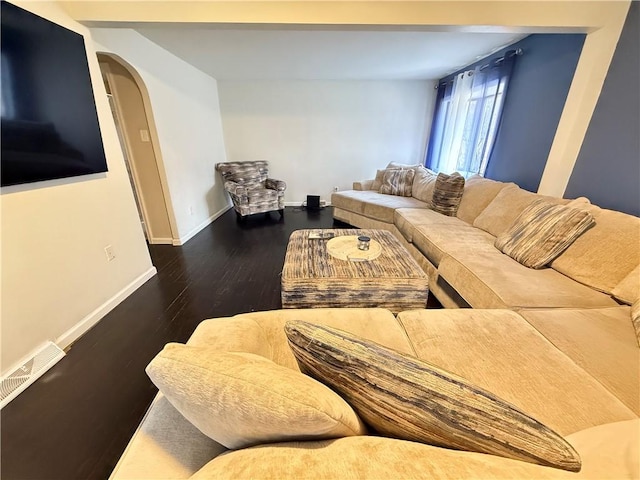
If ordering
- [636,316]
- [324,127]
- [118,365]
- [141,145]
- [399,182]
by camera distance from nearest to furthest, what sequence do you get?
[636,316] < [118,365] < [141,145] < [399,182] < [324,127]

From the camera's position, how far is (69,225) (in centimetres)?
171

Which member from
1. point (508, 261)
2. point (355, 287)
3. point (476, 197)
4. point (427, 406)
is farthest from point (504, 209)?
point (427, 406)

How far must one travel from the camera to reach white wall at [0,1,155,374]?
1.41 metres

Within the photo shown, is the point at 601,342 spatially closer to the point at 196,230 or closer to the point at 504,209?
the point at 504,209

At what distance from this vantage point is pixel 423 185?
362 cm

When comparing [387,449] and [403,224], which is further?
[403,224]

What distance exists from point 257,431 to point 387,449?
0.79ft

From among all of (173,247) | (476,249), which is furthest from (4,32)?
(476,249)

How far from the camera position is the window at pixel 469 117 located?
302 centimetres

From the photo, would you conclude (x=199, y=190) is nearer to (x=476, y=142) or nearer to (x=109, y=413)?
(x=109, y=413)

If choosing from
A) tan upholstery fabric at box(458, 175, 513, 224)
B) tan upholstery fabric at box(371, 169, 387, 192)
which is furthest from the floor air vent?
tan upholstery fabric at box(371, 169, 387, 192)

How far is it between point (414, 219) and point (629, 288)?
1577 mm

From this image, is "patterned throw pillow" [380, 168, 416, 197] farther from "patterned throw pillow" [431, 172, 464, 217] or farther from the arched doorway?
the arched doorway

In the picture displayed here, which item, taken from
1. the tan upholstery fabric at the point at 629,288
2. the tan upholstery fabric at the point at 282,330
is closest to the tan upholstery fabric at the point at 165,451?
the tan upholstery fabric at the point at 282,330
